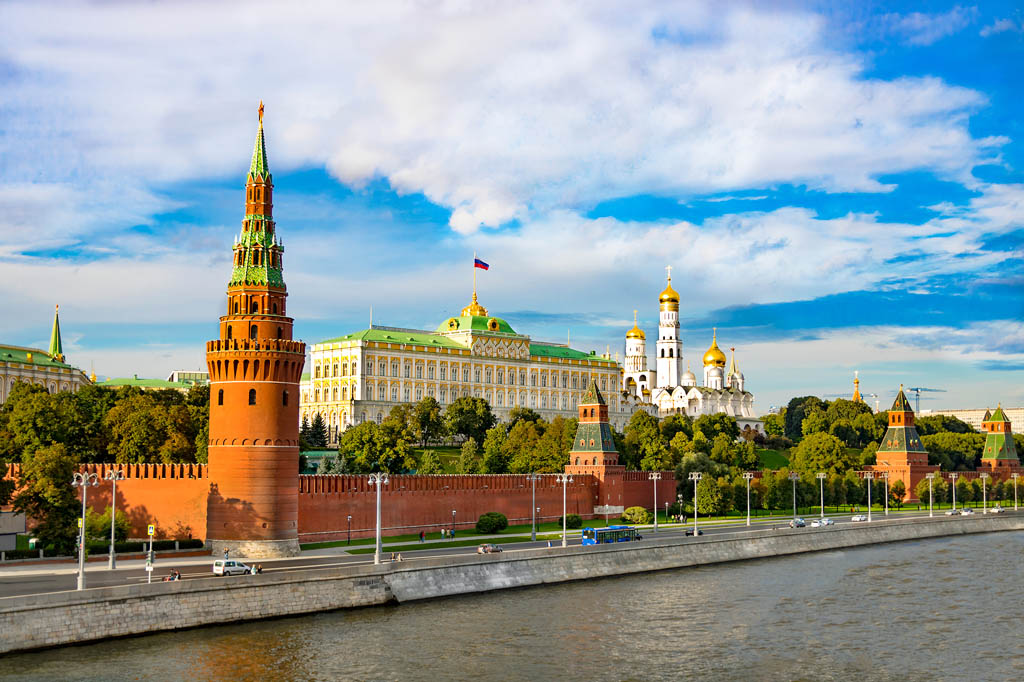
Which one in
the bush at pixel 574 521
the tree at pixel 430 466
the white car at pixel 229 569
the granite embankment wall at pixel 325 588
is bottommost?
the granite embankment wall at pixel 325 588

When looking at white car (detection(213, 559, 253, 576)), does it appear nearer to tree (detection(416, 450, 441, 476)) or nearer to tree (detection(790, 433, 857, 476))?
tree (detection(416, 450, 441, 476))

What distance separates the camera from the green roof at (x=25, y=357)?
145000 millimetres

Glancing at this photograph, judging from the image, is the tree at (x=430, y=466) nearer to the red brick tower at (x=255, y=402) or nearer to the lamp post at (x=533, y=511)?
the lamp post at (x=533, y=511)

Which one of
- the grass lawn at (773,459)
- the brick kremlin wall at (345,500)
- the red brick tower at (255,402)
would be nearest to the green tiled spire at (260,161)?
the red brick tower at (255,402)

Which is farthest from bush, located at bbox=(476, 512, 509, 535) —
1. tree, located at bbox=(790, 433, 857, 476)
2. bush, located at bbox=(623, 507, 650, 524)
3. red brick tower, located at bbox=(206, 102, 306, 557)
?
tree, located at bbox=(790, 433, 857, 476)

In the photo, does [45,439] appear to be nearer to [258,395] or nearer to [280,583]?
[258,395]

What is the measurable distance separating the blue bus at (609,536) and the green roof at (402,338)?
8044cm

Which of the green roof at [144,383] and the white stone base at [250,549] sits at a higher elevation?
the green roof at [144,383]

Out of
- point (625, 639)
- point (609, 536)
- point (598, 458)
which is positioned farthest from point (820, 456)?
point (625, 639)

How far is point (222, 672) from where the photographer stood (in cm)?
4134

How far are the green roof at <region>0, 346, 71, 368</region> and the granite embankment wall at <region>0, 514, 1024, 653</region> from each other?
328ft

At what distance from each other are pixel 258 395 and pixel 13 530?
15.2 metres

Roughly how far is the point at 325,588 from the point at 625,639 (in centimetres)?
1393

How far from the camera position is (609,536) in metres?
74.8
